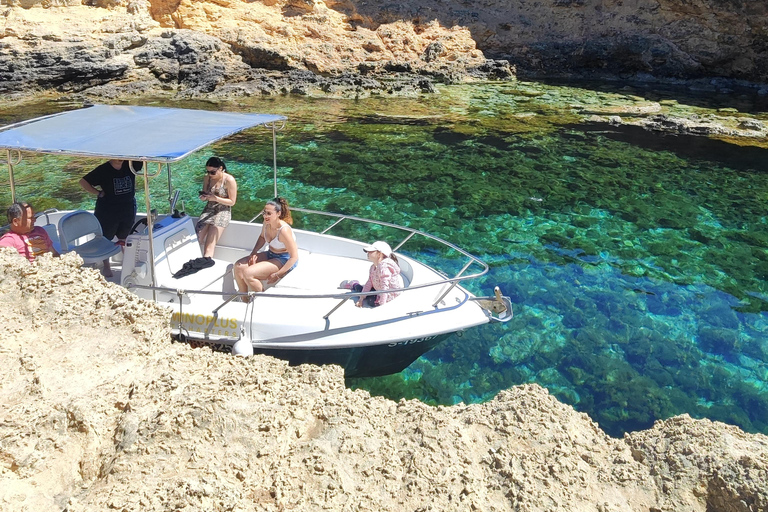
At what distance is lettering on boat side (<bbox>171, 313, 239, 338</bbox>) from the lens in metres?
5.90

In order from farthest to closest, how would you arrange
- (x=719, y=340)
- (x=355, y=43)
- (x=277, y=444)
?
(x=355, y=43) → (x=719, y=340) → (x=277, y=444)

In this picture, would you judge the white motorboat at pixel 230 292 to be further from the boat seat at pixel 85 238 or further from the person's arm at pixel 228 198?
the person's arm at pixel 228 198

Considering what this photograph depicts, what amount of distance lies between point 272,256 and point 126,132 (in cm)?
203

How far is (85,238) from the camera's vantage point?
22.6 feet

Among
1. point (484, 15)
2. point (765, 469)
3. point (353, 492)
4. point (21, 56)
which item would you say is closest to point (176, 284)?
point (353, 492)

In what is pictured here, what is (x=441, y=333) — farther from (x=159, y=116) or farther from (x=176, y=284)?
(x=159, y=116)

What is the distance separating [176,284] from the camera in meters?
6.64

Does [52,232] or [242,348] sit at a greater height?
[52,232]

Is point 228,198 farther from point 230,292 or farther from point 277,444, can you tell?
point 277,444

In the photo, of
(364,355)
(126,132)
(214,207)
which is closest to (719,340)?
(364,355)

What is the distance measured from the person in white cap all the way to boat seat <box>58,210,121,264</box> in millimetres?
2952

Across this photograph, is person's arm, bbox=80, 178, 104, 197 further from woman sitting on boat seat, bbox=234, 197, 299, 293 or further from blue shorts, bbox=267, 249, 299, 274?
blue shorts, bbox=267, 249, 299, 274

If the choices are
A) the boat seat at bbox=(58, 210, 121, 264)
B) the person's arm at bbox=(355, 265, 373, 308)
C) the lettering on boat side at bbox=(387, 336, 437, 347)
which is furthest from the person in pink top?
the lettering on boat side at bbox=(387, 336, 437, 347)

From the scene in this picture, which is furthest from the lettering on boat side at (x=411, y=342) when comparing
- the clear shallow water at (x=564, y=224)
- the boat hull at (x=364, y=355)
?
the clear shallow water at (x=564, y=224)
